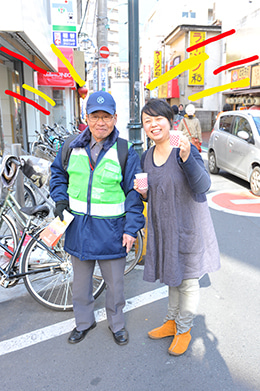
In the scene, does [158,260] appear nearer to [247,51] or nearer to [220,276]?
[220,276]

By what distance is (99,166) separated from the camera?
2.37 m

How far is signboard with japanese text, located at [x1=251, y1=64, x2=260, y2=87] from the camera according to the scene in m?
17.2

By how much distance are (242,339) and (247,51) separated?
19.6 m

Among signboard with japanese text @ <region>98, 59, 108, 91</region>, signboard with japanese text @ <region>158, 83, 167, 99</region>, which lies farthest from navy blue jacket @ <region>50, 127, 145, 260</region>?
signboard with japanese text @ <region>158, 83, 167, 99</region>

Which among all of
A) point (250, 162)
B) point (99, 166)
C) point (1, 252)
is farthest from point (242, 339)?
point (250, 162)

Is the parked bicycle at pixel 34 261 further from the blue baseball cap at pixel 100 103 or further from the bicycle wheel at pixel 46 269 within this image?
the blue baseball cap at pixel 100 103

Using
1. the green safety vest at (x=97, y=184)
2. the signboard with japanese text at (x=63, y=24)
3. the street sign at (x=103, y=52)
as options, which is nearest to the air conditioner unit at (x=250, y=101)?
the street sign at (x=103, y=52)

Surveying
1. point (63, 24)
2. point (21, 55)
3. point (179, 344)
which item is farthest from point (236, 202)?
point (63, 24)

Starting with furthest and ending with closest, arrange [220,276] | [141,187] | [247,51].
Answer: [247,51], [220,276], [141,187]

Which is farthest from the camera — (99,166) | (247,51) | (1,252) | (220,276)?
(247,51)

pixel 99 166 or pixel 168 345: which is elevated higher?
pixel 99 166

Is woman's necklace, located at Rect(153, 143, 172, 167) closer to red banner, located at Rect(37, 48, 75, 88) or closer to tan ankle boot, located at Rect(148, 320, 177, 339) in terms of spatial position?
tan ankle boot, located at Rect(148, 320, 177, 339)

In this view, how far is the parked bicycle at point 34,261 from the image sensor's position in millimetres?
3016

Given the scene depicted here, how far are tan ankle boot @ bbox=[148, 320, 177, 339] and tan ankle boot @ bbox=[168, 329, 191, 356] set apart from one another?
0.49 feet
